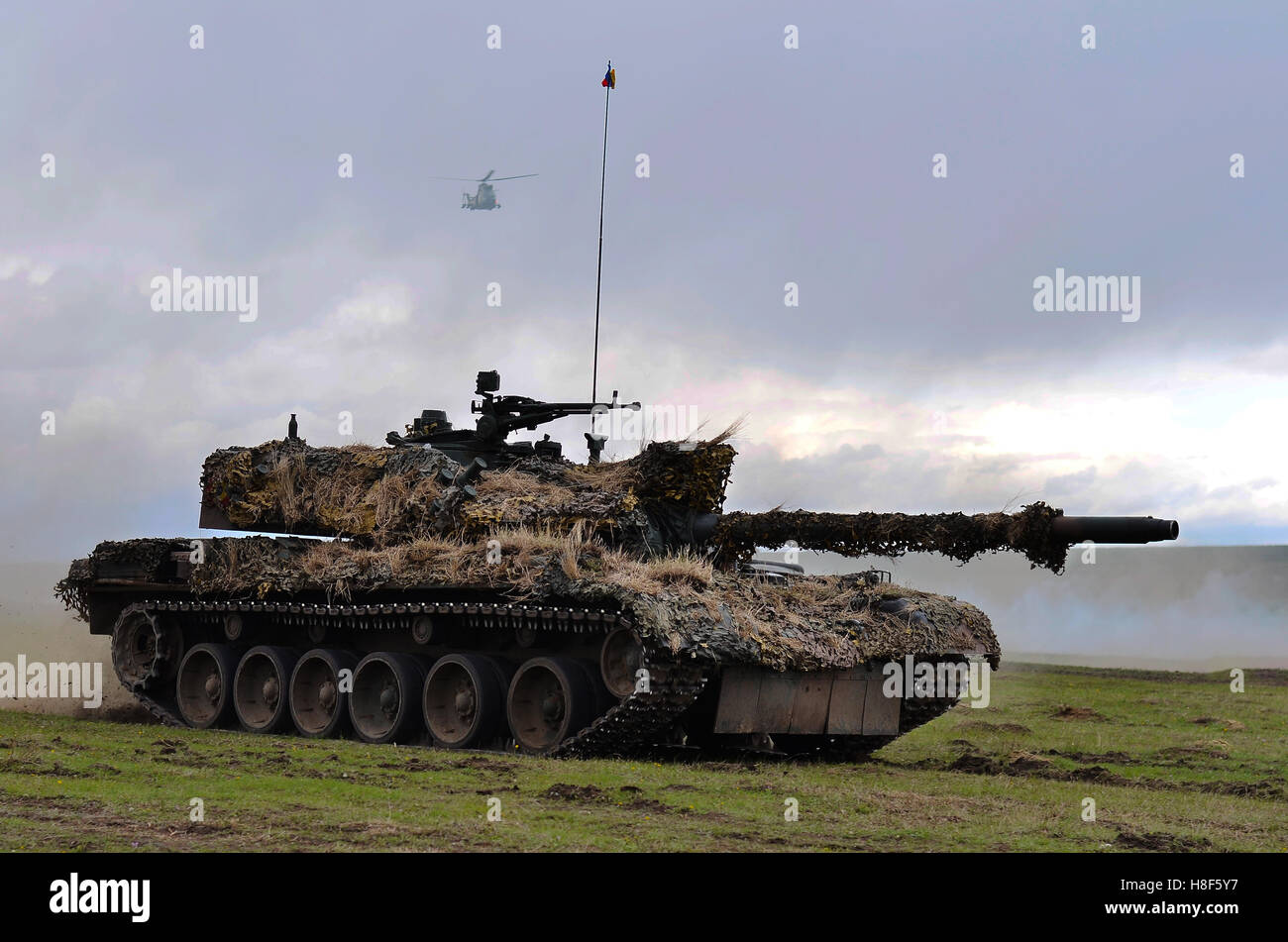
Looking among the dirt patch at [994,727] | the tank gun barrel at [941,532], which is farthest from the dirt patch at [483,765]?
the dirt patch at [994,727]

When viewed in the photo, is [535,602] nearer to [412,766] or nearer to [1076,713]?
[412,766]

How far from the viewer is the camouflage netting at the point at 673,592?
45.5 ft

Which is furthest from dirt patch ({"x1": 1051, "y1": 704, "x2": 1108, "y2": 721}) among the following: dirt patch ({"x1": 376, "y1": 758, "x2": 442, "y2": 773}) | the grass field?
dirt patch ({"x1": 376, "y1": 758, "x2": 442, "y2": 773})

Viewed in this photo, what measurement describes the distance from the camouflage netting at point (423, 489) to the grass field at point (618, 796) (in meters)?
2.69

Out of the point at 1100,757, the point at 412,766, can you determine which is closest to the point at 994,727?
the point at 1100,757

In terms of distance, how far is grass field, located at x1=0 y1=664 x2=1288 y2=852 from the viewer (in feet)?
29.6

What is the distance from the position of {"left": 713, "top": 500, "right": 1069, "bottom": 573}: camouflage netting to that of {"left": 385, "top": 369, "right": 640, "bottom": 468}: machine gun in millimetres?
3044

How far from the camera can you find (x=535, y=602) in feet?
48.0

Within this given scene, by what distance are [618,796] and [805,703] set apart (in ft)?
14.0

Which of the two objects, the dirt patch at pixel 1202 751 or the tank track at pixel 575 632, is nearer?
the tank track at pixel 575 632

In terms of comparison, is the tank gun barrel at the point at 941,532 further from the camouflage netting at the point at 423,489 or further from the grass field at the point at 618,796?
the grass field at the point at 618,796

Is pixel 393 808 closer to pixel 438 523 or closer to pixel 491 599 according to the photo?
pixel 491 599

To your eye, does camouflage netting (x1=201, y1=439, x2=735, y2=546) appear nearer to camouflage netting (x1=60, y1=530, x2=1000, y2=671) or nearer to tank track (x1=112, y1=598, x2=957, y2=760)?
camouflage netting (x1=60, y1=530, x2=1000, y2=671)
